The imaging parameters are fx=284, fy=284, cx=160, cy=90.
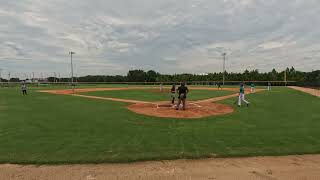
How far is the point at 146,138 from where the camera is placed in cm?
1065

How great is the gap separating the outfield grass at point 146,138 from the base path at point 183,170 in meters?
0.51

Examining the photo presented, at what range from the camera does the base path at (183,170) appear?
6660 mm

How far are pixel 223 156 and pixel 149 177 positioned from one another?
8.96 feet

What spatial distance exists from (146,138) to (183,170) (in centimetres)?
368

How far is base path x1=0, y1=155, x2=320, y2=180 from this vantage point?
666 cm

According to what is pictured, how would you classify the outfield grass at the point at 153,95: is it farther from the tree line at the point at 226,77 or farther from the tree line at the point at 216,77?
Result: the tree line at the point at 226,77

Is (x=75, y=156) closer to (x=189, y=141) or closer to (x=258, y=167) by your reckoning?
(x=189, y=141)

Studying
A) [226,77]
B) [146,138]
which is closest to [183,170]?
[146,138]

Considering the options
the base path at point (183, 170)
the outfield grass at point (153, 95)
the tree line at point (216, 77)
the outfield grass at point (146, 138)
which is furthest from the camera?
the tree line at point (216, 77)

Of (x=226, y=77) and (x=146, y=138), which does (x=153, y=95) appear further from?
(x=226, y=77)

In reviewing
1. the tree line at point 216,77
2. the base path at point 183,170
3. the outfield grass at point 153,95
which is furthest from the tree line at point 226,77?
the base path at point 183,170

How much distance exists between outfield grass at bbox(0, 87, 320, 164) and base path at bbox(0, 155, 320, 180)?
514 mm

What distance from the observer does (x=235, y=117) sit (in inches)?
642

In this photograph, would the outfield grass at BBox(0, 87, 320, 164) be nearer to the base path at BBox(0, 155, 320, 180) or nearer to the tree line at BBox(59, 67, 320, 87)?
the base path at BBox(0, 155, 320, 180)
